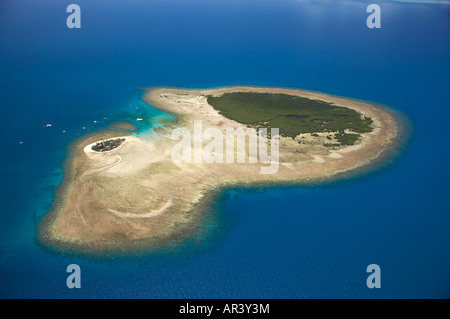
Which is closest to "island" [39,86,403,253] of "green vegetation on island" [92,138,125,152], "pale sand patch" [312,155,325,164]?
"pale sand patch" [312,155,325,164]

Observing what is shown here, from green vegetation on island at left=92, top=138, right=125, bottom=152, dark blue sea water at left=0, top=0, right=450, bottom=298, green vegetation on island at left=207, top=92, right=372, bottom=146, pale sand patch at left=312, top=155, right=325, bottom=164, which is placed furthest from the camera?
green vegetation on island at left=207, top=92, right=372, bottom=146

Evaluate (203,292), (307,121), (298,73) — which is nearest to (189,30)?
(298,73)

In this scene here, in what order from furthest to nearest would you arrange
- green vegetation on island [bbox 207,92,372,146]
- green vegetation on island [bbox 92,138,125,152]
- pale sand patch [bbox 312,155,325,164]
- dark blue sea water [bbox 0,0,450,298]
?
green vegetation on island [bbox 207,92,372,146] < green vegetation on island [bbox 92,138,125,152] < pale sand patch [bbox 312,155,325,164] < dark blue sea water [bbox 0,0,450,298]

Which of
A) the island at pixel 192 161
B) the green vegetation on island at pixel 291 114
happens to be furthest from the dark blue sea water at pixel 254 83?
the green vegetation on island at pixel 291 114

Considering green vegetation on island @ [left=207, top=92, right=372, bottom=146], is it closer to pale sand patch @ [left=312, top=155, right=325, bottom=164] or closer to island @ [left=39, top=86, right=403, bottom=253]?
island @ [left=39, top=86, right=403, bottom=253]

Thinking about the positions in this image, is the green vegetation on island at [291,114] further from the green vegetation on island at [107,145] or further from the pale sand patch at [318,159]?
the green vegetation on island at [107,145]
